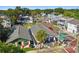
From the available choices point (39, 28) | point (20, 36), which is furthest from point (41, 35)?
point (20, 36)

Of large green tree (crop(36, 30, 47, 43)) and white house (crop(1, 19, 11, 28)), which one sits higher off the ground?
white house (crop(1, 19, 11, 28))

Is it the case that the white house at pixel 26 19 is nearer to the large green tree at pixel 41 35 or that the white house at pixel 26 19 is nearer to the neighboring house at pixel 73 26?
the large green tree at pixel 41 35

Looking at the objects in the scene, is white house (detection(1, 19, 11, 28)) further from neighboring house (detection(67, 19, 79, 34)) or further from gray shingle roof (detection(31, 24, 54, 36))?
neighboring house (detection(67, 19, 79, 34))

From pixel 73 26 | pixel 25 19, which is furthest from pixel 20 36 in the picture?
pixel 73 26

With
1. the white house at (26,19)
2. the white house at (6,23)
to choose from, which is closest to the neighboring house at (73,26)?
the white house at (26,19)

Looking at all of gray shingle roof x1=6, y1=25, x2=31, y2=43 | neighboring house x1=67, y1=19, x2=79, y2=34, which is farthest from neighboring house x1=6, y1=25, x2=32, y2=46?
neighboring house x1=67, y1=19, x2=79, y2=34

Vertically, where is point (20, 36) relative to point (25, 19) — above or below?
below

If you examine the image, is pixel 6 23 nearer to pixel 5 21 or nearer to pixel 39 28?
pixel 5 21

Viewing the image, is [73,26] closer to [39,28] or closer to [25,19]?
[39,28]
